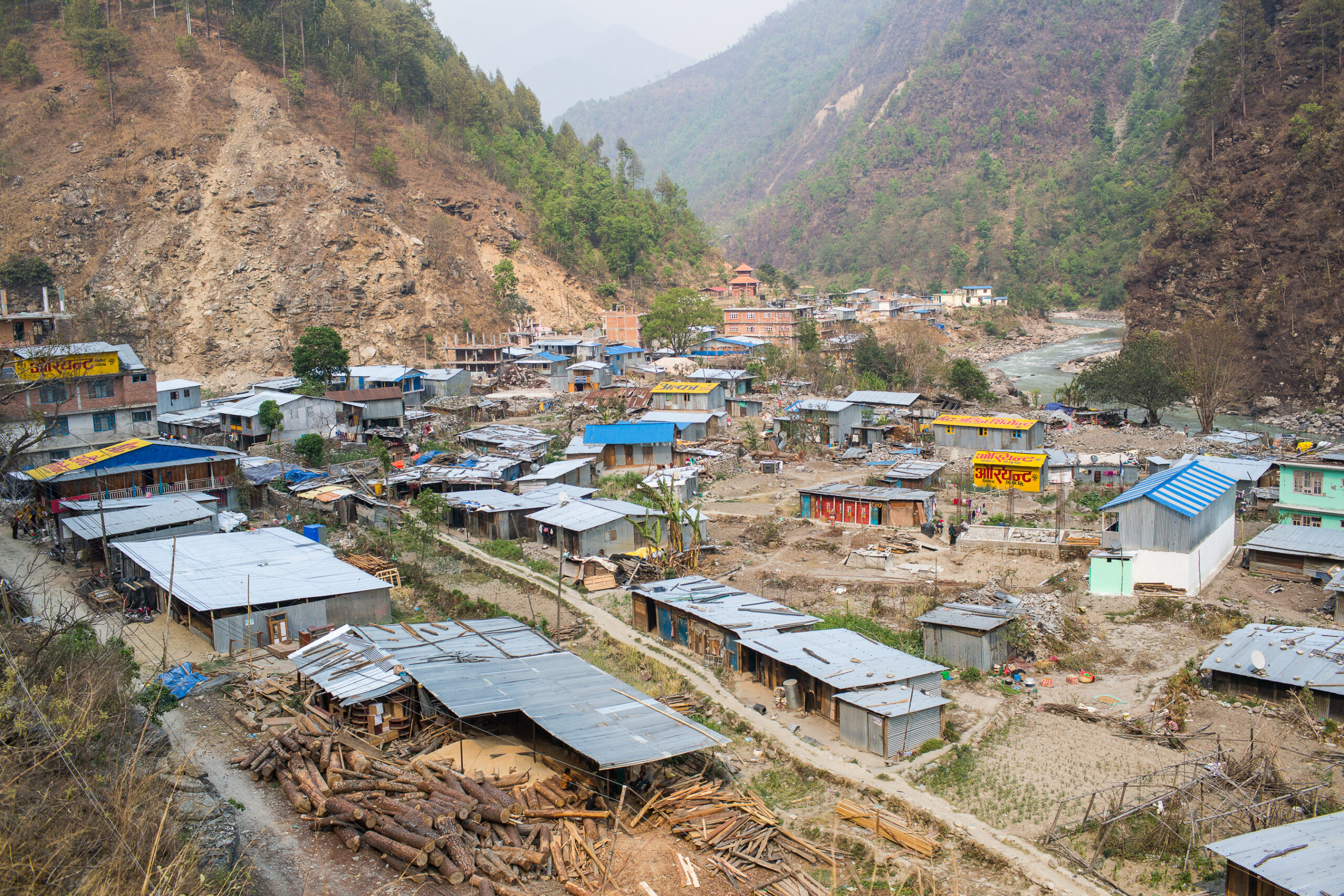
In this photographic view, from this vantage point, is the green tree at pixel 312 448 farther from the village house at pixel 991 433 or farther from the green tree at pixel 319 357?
the village house at pixel 991 433

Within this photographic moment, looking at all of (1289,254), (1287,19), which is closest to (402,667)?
(1289,254)

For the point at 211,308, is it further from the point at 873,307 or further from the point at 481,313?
the point at 873,307

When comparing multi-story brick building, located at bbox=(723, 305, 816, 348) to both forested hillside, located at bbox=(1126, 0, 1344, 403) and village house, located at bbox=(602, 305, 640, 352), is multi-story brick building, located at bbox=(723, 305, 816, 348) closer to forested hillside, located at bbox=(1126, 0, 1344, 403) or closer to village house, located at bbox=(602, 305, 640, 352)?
village house, located at bbox=(602, 305, 640, 352)

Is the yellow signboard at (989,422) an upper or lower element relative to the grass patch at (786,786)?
upper

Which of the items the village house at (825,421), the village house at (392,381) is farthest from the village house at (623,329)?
the village house at (825,421)

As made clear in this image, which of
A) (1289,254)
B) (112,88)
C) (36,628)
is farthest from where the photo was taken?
(112,88)

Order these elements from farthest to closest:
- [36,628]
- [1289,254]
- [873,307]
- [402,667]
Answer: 1. [873,307]
2. [1289,254]
3. [402,667]
4. [36,628]

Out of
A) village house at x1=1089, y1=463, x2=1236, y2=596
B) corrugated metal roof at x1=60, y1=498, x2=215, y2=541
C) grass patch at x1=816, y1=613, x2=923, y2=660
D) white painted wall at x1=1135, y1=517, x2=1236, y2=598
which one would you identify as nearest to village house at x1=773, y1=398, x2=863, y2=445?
village house at x1=1089, y1=463, x2=1236, y2=596

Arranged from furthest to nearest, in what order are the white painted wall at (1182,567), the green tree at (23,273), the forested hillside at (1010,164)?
the forested hillside at (1010,164) → the green tree at (23,273) → the white painted wall at (1182,567)
